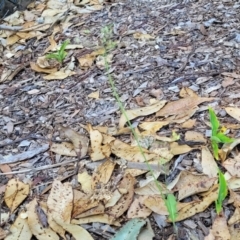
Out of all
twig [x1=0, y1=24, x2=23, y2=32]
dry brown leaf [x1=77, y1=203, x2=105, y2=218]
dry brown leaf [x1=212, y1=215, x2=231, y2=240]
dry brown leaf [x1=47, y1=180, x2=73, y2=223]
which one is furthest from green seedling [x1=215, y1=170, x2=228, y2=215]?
twig [x1=0, y1=24, x2=23, y2=32]

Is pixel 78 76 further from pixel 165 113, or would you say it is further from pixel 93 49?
pixel 165 113

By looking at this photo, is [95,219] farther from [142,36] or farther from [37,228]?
[142,36]

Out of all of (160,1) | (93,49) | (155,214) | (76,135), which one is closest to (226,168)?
(155,214)

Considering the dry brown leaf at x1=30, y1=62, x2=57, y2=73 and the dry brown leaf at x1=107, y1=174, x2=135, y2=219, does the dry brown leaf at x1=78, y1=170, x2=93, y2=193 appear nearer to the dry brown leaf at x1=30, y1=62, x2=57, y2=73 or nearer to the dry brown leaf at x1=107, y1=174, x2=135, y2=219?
the dry brown leaf at x1=107, y1=174, x2=135, y2=219

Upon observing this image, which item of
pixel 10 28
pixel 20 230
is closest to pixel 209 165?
pixel 20 230

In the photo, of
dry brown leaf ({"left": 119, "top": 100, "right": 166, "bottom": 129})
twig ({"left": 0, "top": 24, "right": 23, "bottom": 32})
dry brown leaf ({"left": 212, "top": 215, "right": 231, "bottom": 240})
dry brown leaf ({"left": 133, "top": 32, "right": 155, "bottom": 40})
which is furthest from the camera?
twig ({"left": 0, "top": 24, "right": 23, "bottom": 32})

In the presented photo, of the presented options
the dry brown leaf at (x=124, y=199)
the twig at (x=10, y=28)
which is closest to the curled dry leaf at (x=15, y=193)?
the dry brown leaf at (x=124, y=199)

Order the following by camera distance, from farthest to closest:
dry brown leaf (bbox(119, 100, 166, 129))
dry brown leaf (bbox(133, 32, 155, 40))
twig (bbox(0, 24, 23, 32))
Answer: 1. twig (bbox(0, 24, 23, 32))
2. dry brown leaf (bbox(133, 32, 155, 40))
3. dry brown leaf (bbox(119, 100, 166, 129))

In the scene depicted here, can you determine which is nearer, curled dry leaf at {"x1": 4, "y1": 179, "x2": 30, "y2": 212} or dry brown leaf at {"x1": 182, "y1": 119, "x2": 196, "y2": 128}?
curled dry leaf at {"x1": 4, "y1": 179, "x2": 30, "y2": 212}

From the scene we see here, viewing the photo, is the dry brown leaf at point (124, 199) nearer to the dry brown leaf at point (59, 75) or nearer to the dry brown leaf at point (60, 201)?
the dry brown leaf at point (60, 201)
